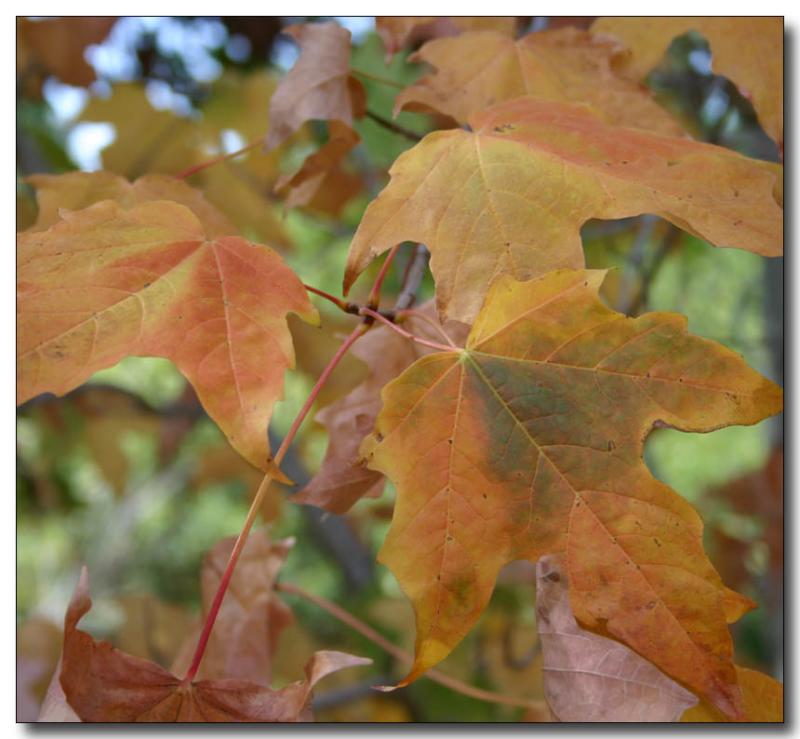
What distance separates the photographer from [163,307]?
2.03ft

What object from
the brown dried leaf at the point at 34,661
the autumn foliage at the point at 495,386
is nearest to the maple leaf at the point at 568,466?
the autumn foliage at the point at 495,386

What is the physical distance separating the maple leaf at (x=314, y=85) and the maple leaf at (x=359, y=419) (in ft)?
0.65

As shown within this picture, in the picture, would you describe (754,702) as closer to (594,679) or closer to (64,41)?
(594,679)

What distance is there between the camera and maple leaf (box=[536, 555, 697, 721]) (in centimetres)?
64

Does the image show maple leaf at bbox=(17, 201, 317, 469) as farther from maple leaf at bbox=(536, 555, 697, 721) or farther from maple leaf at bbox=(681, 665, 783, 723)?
maple leaf at bbox=(681, 665, 783, 723)

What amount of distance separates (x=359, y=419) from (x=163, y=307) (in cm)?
19

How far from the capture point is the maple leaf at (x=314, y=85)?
0.79 m

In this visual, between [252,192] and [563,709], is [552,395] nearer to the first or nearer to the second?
[563,709]

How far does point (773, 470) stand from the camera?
185 cm

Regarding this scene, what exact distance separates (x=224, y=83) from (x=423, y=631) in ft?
4.90

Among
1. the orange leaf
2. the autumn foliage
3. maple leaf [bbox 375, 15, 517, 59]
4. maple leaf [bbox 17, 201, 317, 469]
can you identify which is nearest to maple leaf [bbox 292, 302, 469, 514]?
the autumn foliage

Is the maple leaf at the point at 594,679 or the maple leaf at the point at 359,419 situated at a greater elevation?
the maple leaf at the point at 359,419

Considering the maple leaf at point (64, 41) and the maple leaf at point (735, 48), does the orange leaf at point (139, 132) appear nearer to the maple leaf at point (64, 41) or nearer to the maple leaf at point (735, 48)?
the maple leaf at point (64, 41)

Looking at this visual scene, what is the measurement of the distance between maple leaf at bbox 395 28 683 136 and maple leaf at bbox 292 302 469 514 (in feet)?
0.65
